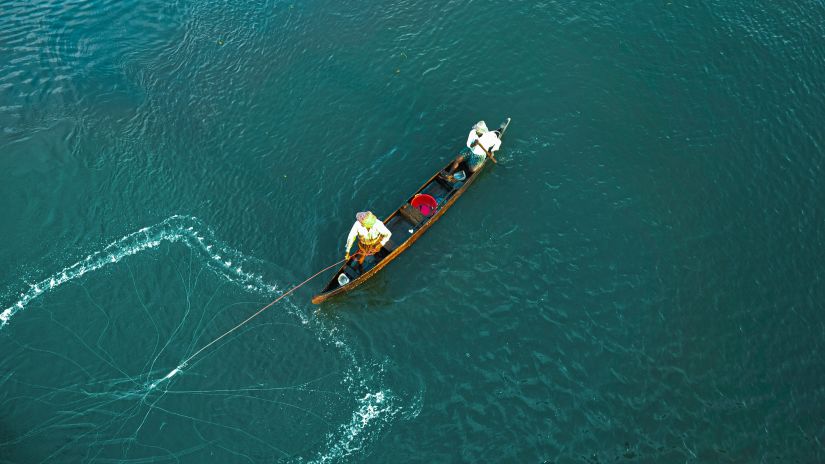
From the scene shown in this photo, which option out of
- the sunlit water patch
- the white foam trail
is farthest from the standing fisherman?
the white foam trail

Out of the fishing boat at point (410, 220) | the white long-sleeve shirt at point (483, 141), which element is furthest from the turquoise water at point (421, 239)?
the white long-sleeve shirt at point (483, 141)

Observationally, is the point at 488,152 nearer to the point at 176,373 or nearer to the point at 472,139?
the point at 472,139

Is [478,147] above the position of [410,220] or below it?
above

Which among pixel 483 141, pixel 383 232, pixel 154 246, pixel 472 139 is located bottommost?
pixel 154 246

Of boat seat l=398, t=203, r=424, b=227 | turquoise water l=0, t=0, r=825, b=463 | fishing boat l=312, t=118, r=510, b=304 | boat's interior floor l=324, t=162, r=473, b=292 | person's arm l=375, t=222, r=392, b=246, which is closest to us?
turquoise water l=0, t=0, r=825, b=463

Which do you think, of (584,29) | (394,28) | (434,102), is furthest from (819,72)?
(394,28)

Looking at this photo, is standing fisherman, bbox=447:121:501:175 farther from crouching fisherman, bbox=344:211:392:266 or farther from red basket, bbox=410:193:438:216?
crouching fisherman, bbox=344:211:392:266

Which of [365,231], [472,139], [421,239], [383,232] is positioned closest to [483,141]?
[472,139]
